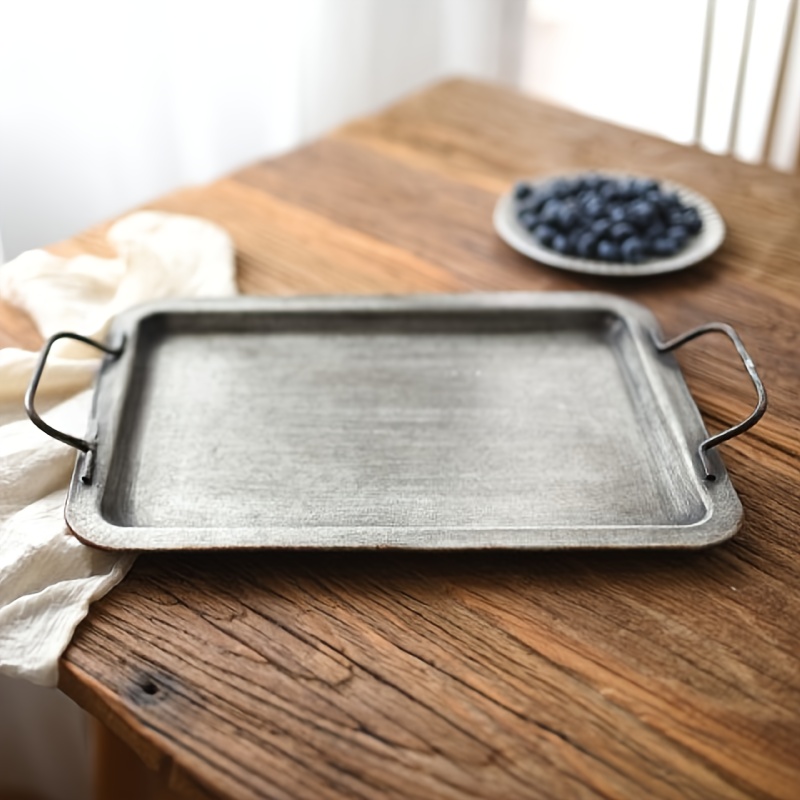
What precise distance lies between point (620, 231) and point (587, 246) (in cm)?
3

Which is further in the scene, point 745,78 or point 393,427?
point 745,78

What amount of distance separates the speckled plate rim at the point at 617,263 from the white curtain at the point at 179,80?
1.80ft

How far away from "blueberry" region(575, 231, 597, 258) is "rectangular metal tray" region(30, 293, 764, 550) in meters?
0.08

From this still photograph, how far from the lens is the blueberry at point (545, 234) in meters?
0.95

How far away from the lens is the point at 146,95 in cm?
135

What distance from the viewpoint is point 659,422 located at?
74cm

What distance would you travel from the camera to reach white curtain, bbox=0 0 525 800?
1.17 m

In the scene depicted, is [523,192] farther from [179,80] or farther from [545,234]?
[179,80]

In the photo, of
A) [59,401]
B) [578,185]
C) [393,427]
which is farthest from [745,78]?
[59,401]

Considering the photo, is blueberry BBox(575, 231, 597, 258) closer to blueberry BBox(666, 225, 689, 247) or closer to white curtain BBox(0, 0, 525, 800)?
blueberry BBox(666, 225, 689, 247)

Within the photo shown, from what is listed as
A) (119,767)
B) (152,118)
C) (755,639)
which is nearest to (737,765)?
(755,639)

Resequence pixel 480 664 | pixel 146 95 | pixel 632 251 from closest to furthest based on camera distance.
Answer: pixel 480 664 → pixel 632 251 → pixel 146 95

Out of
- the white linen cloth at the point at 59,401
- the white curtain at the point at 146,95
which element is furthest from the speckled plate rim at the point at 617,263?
the white curtain at the point at 146,95

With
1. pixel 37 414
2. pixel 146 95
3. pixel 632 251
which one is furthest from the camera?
pixel 146 95
